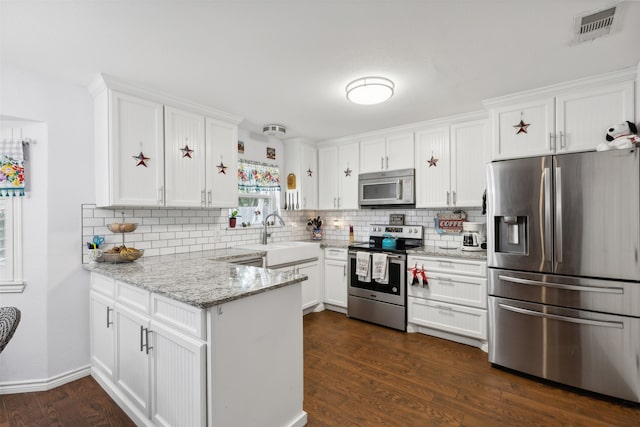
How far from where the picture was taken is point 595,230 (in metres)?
2.19

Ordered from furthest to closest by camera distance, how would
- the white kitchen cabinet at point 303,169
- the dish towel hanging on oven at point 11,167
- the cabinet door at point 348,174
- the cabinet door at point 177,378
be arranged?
the white kitchen cabinet at point 303,169
the cabinet door at point 348,174
the dish towel hanging on oven at point 11,167
the cabinet door at point 177,378

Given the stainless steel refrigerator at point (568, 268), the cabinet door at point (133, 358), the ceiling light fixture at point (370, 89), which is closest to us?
the cabinet door at point (133, 358)

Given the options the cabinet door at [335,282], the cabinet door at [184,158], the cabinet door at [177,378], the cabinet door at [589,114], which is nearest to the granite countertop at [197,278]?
the cabinet door at [177,378]

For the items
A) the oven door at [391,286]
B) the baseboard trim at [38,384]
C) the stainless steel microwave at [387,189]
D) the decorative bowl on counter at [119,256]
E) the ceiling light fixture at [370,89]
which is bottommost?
the baseboard trim at [38,384]

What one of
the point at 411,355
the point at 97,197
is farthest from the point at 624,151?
the point at 97,197

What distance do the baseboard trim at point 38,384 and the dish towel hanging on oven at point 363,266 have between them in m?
Result: 2.77

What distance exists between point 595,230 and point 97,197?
3.86 metres

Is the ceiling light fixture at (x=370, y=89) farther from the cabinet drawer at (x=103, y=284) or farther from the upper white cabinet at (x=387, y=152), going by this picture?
the cabinet drawer at (x=103, y=284)

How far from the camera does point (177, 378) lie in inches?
60.6

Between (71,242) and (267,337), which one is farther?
(71,242)

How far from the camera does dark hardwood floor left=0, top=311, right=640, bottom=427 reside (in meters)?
1.94

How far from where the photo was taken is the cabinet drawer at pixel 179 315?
1.42 metres

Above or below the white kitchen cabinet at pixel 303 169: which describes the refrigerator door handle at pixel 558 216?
below

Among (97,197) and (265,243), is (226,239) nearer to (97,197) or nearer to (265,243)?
(265,243)
